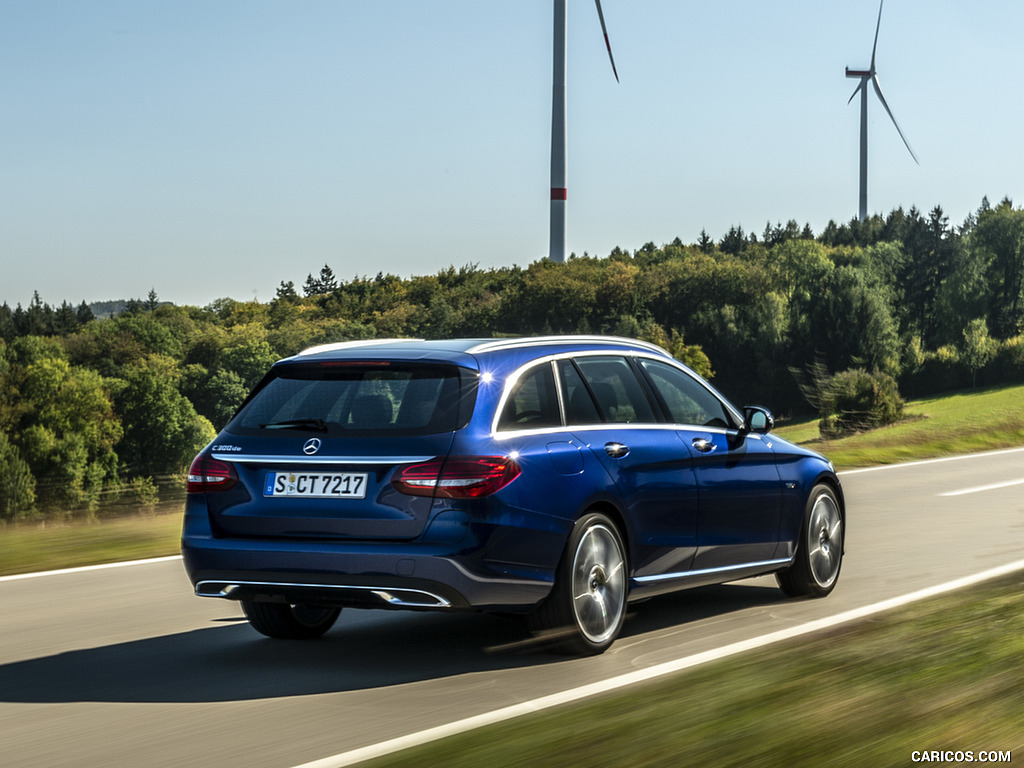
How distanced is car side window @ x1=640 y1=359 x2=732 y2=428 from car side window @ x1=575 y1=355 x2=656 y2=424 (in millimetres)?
171

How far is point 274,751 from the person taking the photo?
5141 mm

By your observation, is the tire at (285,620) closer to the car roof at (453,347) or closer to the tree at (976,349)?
the car roof at (453,347)

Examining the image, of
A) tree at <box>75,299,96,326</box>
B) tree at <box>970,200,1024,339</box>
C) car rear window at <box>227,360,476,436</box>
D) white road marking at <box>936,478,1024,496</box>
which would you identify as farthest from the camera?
tree at <box>75,299,96,326</box>

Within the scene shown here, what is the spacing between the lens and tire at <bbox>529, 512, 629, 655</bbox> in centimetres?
676

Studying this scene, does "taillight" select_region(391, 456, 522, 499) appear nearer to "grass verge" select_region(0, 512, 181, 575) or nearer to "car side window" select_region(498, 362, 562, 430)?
"car side window" select_region(498, 362, 562, 430)

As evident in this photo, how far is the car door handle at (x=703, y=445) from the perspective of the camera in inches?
312

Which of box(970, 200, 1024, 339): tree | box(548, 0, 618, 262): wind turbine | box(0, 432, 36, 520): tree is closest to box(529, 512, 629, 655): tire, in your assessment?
box(0, 432, 36, 520): tree

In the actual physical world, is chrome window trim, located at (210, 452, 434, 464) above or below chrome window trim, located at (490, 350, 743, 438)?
below

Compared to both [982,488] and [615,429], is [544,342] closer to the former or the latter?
[615,429]

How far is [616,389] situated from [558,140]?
34.3 metres

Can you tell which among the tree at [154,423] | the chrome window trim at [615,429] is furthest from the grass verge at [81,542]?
the tree at [154,423]

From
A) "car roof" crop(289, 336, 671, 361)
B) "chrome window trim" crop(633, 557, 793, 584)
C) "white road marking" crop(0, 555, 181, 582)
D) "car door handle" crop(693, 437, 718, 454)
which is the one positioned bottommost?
"white road marking" crop(0, 555, 181, 582)

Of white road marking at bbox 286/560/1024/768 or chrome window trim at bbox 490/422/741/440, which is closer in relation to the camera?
white road marking at bbox 286/560/1024/768

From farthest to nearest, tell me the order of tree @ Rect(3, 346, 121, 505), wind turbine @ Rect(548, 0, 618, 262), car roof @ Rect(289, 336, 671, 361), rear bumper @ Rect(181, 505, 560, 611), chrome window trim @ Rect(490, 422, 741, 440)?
tree @ Rect(3, 346, 121, 505), wind turbine @ Rect(548, 0, 618, 262), car roof @ Rect(289, 336, 671, 361), chrome window trim @ Rect(490, 422, 741, 440), rear bumper @ Rect(181, 505, 560, 611)
